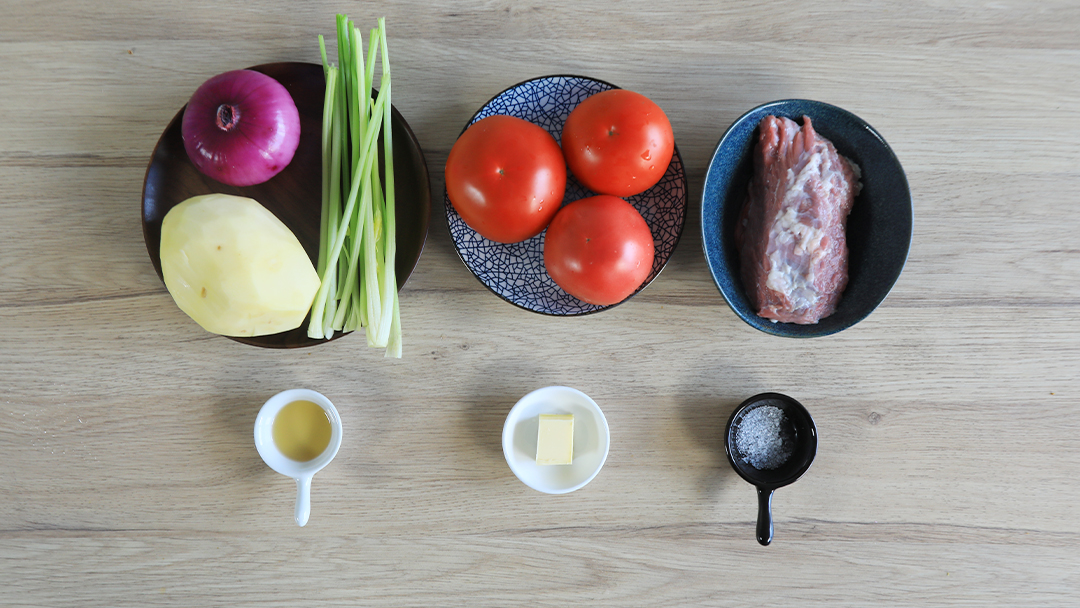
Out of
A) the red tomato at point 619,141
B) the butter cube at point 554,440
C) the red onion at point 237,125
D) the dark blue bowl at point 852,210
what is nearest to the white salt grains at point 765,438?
the dark blue bowl at point 852,210

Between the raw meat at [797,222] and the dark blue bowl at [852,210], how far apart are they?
0.02 meters

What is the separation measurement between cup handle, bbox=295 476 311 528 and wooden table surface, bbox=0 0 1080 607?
0.20 ft

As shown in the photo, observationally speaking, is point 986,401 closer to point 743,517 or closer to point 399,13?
point 743,517

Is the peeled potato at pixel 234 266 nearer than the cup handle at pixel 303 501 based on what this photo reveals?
Yes

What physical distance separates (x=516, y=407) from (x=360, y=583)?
1.38 ft

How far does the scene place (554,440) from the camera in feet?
3.44

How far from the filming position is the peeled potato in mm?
901

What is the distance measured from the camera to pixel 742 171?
1.05 meters

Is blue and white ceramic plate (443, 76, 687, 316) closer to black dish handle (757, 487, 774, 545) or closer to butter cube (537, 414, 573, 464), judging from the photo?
butter cube (537, 414, 573, 464)

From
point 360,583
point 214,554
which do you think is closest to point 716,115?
point 360,583

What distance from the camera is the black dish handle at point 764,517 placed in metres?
1.05

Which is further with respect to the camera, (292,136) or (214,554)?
(214,554)

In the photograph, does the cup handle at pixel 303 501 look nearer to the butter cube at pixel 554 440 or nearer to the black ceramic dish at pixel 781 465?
the butter cube at pixel 554 440

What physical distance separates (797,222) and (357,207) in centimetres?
71
